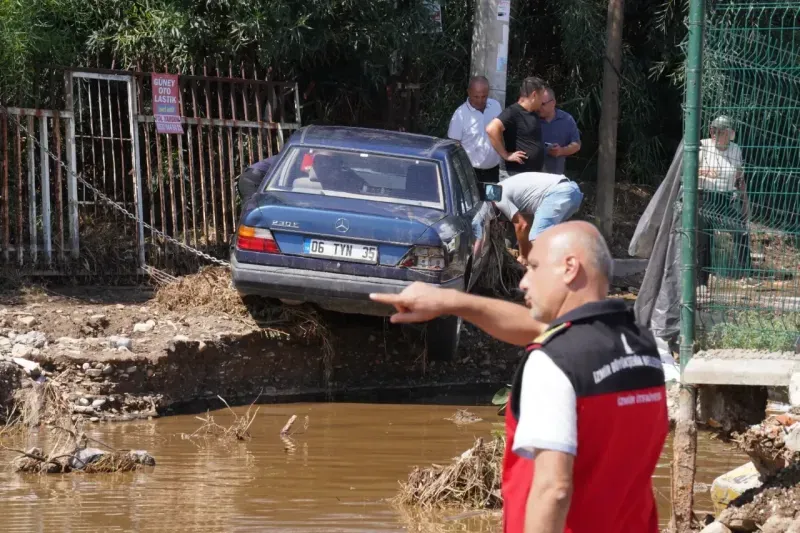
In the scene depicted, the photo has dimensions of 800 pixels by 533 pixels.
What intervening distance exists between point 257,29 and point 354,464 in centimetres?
619

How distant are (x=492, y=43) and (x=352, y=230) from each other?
434cm

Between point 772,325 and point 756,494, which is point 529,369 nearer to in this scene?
point 756,494

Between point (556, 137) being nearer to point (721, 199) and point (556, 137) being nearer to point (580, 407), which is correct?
point (721, 199)

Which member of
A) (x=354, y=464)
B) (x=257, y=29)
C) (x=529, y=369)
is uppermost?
(x=257, y=29)

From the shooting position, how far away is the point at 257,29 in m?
12.1

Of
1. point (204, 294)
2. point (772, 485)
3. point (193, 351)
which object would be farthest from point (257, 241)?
point (772, 485)

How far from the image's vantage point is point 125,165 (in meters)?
12.4

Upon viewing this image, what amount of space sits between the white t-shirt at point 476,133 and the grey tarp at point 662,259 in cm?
475

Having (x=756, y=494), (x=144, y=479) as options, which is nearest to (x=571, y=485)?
(x=756, y=494)

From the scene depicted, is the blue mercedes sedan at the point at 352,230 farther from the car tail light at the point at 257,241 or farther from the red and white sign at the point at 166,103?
the red and white sign at the point at 166,103

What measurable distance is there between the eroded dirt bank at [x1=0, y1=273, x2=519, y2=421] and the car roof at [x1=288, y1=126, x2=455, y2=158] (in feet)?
4.45

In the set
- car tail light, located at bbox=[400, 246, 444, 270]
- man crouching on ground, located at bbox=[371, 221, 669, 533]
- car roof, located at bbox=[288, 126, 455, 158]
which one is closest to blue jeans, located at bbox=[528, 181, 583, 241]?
car roof, located at bbox=[288, 126, 455, 158]

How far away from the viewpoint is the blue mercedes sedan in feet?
27.5

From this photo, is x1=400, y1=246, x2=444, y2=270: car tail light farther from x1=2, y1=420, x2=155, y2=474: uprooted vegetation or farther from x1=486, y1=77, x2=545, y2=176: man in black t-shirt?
x1=486, y1=77, x2=545, y2=176: man in black t-shirt
